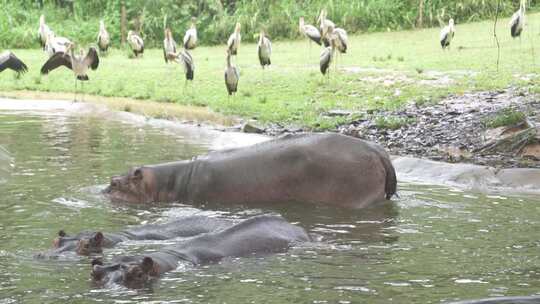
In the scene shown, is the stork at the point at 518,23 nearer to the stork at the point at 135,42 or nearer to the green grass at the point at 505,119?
the stork at the point at 135,42

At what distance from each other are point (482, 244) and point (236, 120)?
7.76 meters

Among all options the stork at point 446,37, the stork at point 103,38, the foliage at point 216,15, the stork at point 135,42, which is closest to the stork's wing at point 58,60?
the stork at point 135,42

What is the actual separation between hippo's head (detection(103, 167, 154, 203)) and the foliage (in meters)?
19.6

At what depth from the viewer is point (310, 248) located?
236 inches

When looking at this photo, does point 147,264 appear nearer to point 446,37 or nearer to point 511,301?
point 511,301

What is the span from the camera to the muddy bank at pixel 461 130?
9.56 metres

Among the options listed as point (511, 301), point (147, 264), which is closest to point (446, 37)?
point (147, 264)

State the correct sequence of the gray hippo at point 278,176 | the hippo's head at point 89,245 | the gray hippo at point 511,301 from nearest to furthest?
the gray hippo at point 511,301 < the hippo's head at point 89,245 < the gray hippo at point 278,176

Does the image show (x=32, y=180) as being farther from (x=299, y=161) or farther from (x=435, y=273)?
(x=435, y=273)

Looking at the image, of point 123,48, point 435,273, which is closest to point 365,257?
point 435,273

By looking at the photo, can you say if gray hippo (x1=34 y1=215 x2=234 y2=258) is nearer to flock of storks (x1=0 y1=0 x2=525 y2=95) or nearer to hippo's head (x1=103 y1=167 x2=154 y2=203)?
hippo's head (x1=103 y1=167 x2=154 y2=203)

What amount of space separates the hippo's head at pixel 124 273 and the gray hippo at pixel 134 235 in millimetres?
662

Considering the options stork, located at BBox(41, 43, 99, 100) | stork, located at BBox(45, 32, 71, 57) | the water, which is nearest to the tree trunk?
stork, located at BBox(45, 32, 71, 57)

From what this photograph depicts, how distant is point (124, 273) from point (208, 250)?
74cm
